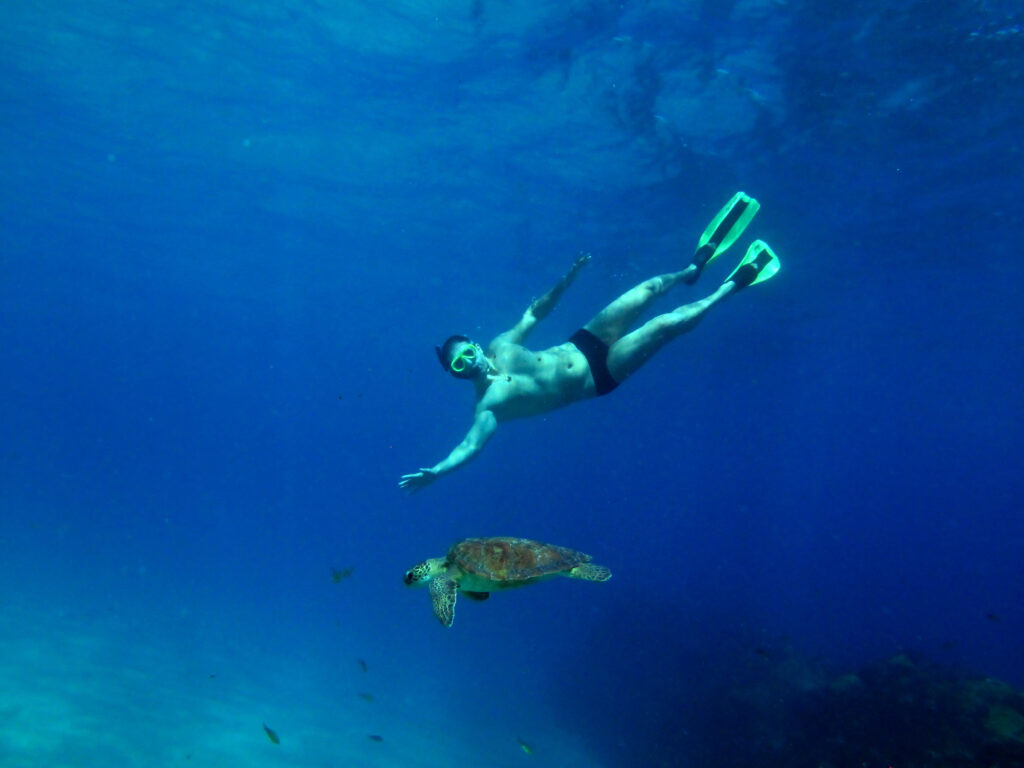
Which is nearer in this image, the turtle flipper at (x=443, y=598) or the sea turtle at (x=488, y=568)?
the turtle flipper at (x=443, y=598)

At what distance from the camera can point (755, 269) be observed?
9.59 metres

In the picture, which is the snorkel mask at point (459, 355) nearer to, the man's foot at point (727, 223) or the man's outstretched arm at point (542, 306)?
the man's outstretched arm at point (542, 306)

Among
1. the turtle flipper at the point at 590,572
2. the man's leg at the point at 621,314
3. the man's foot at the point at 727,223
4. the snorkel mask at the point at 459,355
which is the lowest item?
the turtle flipper at the point at 590,572

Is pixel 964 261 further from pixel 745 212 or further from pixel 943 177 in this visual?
pixel 745 212

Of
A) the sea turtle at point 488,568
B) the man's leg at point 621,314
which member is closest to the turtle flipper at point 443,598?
the sea turtle at point 488,568

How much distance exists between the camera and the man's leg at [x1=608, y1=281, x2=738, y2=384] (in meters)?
8.58

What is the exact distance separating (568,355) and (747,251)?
13.6ft

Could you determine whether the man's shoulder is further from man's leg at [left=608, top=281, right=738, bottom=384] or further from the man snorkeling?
man's leg at [left=608, top=281, right=738, bottom=384]

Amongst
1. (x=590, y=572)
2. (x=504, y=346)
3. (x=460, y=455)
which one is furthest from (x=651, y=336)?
(x=590, y=572)

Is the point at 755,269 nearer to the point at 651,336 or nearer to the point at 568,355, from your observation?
the point at 651,336

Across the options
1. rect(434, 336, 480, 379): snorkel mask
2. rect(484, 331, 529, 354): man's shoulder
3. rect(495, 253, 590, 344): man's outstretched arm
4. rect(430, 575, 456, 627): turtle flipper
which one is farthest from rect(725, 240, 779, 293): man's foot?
rect(430, 575, 456, 627): turtle flipper

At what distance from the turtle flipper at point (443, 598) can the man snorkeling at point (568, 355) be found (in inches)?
111

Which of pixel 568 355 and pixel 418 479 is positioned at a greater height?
pixel 568 355

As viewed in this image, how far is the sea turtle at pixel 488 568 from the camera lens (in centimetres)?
443
